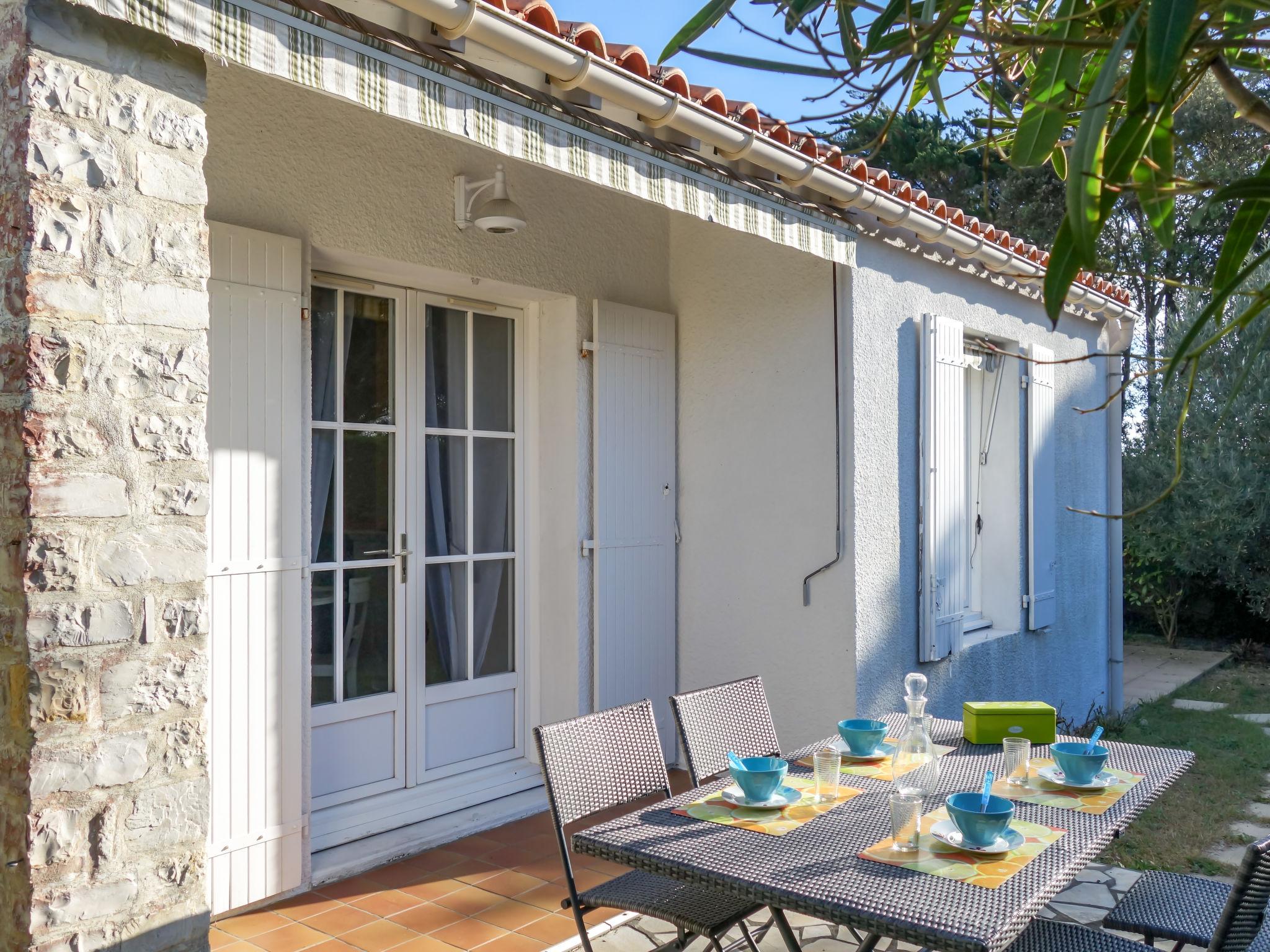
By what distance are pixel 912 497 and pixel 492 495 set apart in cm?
213

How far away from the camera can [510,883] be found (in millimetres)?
4160

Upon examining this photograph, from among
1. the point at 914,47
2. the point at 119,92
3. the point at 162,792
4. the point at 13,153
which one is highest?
the point at 119,92

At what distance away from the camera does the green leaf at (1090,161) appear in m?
0.80

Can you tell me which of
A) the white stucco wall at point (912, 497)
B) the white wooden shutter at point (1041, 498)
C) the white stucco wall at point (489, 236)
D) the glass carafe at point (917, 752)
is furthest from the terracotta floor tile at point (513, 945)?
the white wooden shutter at point (1041, 498)

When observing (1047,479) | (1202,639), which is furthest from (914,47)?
(1202,639)

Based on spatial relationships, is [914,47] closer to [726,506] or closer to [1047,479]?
[726,506]

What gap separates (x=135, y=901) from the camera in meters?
2.44

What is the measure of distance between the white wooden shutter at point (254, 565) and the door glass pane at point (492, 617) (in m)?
1.18

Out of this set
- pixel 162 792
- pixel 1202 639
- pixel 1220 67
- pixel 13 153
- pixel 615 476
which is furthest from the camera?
pixel 1202 639

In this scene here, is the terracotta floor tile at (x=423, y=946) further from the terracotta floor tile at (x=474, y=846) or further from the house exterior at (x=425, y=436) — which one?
the terracotta floor tile at (x=474, y=846)

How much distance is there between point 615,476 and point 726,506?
0.63 meters

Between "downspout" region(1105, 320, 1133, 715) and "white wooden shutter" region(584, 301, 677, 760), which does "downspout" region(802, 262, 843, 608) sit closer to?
"white wooden shutter" region(584, 301, 677, 760)

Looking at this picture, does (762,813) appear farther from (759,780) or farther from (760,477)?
(760,477)

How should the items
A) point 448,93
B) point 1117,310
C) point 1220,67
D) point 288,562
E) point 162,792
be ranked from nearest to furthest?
point 1220,67 < point 162,792 < point 448,93 < point 288,562 < point 1117,310
